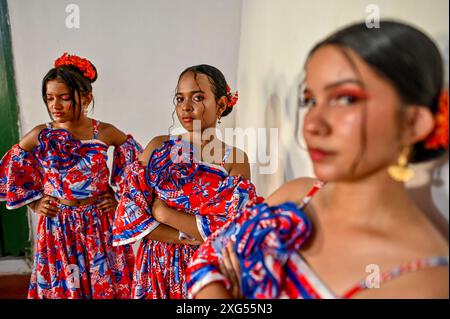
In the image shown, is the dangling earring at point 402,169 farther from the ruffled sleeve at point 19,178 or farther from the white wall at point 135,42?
the ruffled sleeve at point 19,178

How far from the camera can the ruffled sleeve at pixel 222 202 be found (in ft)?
3.09

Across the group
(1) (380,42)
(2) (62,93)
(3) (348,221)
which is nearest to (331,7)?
(1) (380,42)

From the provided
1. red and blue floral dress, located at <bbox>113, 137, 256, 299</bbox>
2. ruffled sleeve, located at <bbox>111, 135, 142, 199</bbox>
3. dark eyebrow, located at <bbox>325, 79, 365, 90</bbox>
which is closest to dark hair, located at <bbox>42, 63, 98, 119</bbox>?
ruffled sleeve, located at <bbox>111, 135, 142, 199</bbox>

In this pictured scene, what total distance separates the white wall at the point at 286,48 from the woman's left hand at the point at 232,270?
0.23 metres

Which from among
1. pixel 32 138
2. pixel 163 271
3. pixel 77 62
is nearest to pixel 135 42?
pixel 77 62

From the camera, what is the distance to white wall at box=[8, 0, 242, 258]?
1.02 m

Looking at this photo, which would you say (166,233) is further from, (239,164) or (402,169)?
(402,169)

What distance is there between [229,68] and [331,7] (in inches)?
16.2

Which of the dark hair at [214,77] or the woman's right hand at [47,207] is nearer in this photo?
the dark hair at [214,77]

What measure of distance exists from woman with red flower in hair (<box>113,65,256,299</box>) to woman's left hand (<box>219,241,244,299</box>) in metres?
0.32

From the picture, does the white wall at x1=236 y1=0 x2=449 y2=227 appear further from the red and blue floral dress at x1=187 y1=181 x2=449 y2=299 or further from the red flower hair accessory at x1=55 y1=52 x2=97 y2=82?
the red flower hair accessory at x1=55 y1=52 x2=97 y2=82

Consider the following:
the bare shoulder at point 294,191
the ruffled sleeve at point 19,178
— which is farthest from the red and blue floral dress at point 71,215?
the bare shoulder at point 294,191

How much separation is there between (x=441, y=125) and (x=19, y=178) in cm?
115

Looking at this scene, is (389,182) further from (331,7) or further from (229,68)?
(229,68)
